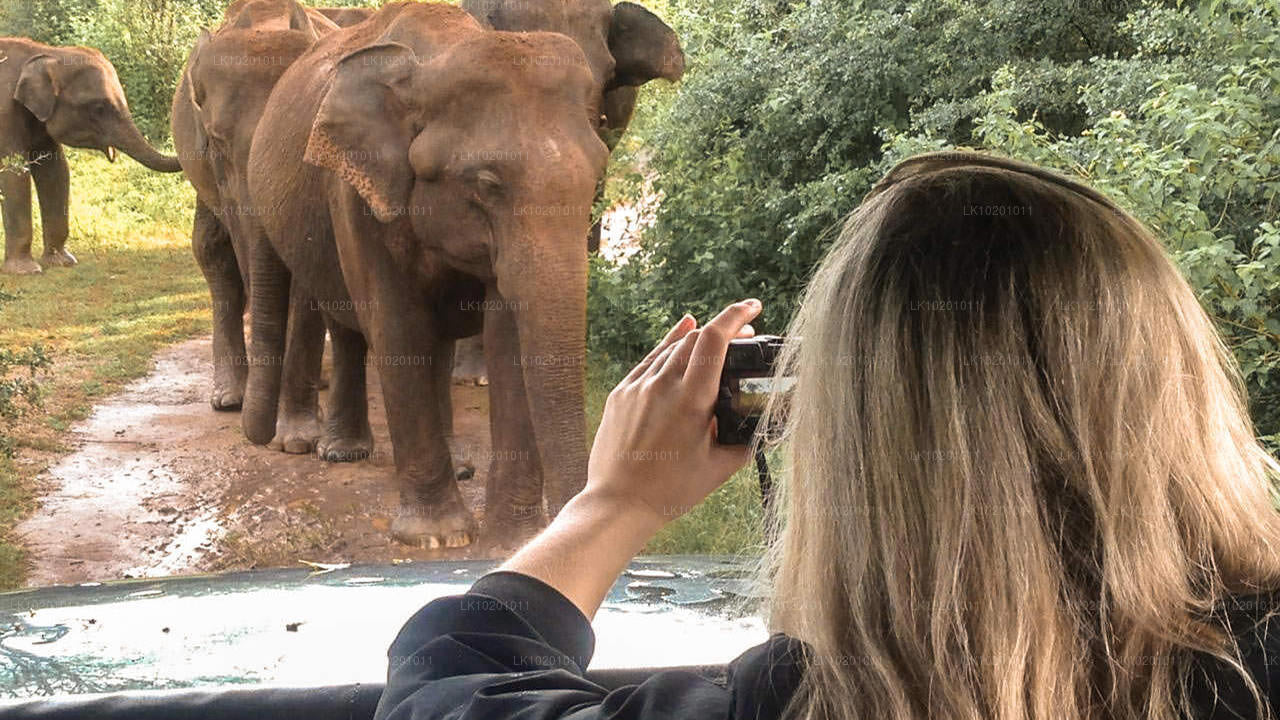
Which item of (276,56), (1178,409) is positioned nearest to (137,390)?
(276,56)

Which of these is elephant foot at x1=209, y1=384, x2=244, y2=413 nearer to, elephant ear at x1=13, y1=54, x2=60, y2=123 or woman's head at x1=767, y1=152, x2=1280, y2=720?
elephant ear at x1=13, y1=54, x2=60, y2=123

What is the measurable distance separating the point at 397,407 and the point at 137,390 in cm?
44

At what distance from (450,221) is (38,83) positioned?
832mm

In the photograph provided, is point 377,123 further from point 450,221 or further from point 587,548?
point 587,548

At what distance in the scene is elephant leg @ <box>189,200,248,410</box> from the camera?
284cm

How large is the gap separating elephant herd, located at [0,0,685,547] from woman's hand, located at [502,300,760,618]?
158cm

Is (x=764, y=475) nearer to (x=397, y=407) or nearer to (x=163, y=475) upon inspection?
(x=397, y=407)

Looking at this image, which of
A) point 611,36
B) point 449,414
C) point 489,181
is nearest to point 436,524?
point 449,414

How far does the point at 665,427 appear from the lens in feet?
1.77

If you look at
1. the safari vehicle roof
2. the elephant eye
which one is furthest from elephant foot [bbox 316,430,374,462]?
the safari vehicle roof

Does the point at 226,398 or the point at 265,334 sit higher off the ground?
the point at 265,334

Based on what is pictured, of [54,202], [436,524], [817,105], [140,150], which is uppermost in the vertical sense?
[817,105]

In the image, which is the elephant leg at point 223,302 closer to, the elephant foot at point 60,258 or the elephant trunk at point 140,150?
the elephant trunk at point 140,150

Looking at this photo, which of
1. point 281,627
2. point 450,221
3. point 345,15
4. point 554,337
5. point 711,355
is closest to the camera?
point 711,355
